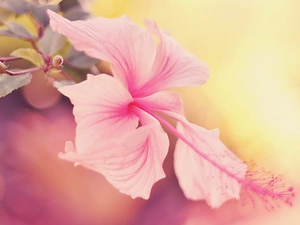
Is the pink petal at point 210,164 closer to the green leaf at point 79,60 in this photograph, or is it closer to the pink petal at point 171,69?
the pink petal at point 171,69

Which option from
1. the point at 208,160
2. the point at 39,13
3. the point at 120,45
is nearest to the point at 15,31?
the point at 39,13

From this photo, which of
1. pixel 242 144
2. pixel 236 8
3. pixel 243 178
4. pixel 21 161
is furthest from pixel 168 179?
pixel 243 178

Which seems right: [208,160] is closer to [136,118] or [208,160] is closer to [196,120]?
[136,118]

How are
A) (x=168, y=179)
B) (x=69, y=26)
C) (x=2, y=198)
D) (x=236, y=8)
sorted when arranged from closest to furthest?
(x=69, y=26) → (x=2, y=198) → (x=168, y=179) → (x=236, y=8)

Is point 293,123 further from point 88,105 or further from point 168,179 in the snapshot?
point 88,105

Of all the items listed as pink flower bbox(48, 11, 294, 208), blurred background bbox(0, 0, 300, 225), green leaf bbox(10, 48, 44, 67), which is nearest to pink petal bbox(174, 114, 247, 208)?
pink flower bbox(48, 11, 294, 208)

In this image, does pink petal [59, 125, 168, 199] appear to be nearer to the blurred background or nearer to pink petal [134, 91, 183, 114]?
pink petal [134, 91, 183, 114]
